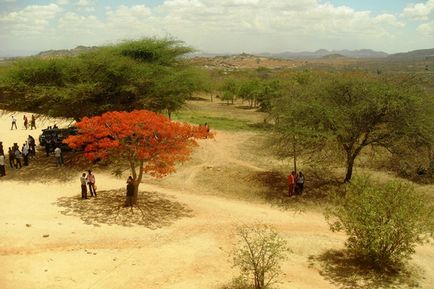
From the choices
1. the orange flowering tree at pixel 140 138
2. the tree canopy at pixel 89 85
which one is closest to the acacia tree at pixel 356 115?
the orange flowering tree at pixel 140 138

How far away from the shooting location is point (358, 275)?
14.5 metres

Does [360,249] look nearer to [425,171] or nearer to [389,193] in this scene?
[389,193]

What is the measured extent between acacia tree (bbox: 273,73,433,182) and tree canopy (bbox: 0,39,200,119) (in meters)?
8.80

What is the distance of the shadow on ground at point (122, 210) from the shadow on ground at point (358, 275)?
657 cm

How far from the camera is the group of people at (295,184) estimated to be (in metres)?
22.2

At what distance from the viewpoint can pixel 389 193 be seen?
15.0 metres

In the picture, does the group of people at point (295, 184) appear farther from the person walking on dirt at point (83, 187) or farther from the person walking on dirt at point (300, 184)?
the person walking on dirt at point (83, 187)

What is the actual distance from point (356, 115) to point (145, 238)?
13.3m

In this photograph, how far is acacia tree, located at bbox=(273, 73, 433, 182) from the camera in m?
22.0

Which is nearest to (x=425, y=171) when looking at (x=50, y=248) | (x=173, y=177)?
(x=173, y=177)

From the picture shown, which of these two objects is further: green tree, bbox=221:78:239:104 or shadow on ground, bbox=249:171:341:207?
green tree, bbox=221:78:239:104

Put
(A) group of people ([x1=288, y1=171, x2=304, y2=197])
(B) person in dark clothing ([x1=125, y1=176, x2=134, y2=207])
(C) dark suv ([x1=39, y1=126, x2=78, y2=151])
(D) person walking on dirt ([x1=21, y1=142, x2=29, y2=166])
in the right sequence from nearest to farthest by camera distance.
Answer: (B) person in dark clothing ([x1=125, y1=176, x2=134, y2=207])
(A) group of people ([x1=288, y1=171, x2=304, y2=197])
(D) person walking on dirt ([x1=21, y1=142, x2=29, y2=166])
(C) dark suv ([x1=39, y1=126, x2=78, y2=151])

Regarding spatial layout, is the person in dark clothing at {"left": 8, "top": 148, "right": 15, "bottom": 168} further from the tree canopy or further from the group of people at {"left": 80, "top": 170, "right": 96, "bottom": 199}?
the group of people at {"left": 80, "top": 170, "right": 96, "bottom": 199}

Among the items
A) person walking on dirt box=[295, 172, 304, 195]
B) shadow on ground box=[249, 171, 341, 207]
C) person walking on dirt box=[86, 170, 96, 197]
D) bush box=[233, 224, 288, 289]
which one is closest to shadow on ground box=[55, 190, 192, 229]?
person walking on dirt box=[86, 170, 96, 197]
